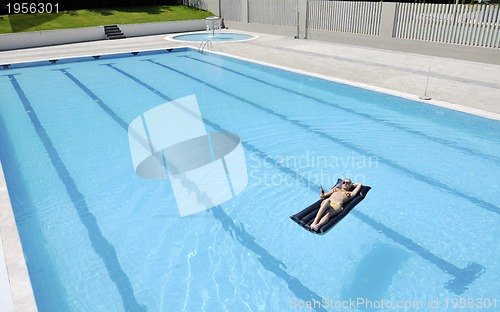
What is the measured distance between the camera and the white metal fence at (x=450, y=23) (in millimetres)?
12398

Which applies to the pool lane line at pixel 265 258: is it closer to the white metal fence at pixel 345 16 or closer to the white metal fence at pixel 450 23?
the white metal fence at pixel 450 23

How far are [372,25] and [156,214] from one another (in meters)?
13.6

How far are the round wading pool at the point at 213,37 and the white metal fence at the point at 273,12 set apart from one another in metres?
1.39

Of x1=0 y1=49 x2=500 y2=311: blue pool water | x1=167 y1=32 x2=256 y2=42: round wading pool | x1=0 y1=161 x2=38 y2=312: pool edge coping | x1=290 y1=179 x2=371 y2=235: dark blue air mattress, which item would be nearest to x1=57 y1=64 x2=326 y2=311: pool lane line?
x1=0 y1=49 x2=500 y2=311: blue pool water

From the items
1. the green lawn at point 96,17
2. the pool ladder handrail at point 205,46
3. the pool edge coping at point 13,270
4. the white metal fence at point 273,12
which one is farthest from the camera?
the green lawn at point 96,17

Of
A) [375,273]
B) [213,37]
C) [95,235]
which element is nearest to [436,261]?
[375,273]

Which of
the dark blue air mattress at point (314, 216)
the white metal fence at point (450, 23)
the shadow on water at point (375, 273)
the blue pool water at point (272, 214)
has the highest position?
the white metal fence at point (450, 23)

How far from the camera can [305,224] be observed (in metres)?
4.51

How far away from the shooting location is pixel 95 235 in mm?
4988

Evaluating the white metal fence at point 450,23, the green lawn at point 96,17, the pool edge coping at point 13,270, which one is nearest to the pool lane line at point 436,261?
the pool edge coping at point 13,270

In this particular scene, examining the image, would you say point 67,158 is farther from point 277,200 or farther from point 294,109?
point 294,109

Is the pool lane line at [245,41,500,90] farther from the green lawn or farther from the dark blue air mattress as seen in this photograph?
the green lawn

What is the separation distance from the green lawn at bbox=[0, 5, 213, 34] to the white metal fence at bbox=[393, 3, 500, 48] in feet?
45.0

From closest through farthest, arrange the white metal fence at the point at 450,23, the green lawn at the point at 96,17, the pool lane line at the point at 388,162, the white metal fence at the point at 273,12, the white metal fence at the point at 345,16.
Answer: the pool lane line at the point at 388,162
the white metal fence at the point at 450,23
the white metal fence at the point at 345,16
the white metal fence at the point at 273,12
the green lawn at the point at 96,17
